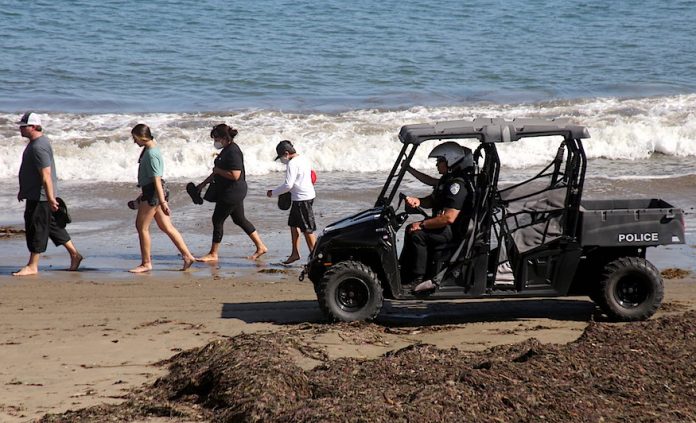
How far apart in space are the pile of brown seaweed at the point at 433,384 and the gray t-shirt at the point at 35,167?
3768 millimetres

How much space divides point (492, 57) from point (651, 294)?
65.9 ft

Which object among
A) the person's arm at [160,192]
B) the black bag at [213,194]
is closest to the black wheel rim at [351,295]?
the person's arm at [160,192]

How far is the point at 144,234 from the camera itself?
10.9 m

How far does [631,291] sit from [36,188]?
5.62 meters

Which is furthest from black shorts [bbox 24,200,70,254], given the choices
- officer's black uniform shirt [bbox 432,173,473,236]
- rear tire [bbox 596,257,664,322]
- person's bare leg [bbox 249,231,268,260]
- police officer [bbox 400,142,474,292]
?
rear tire [bbox 596,257,664,322]

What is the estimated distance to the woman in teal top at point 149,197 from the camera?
10734 mm

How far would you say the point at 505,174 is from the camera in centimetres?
1689

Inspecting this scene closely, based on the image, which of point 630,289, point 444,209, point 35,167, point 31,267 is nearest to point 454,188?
point 444,209

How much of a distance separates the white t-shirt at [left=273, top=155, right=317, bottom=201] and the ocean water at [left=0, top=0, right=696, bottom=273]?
1149 mm

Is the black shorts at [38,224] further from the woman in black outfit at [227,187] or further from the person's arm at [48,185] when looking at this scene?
the woman in black outfit at [227,187]

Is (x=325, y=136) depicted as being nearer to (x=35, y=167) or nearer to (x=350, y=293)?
(x=35, y=167)

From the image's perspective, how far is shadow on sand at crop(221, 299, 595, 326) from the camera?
29.2ft

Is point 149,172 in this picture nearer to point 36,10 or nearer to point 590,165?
point 590,165

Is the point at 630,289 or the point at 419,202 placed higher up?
the point at 419,202
